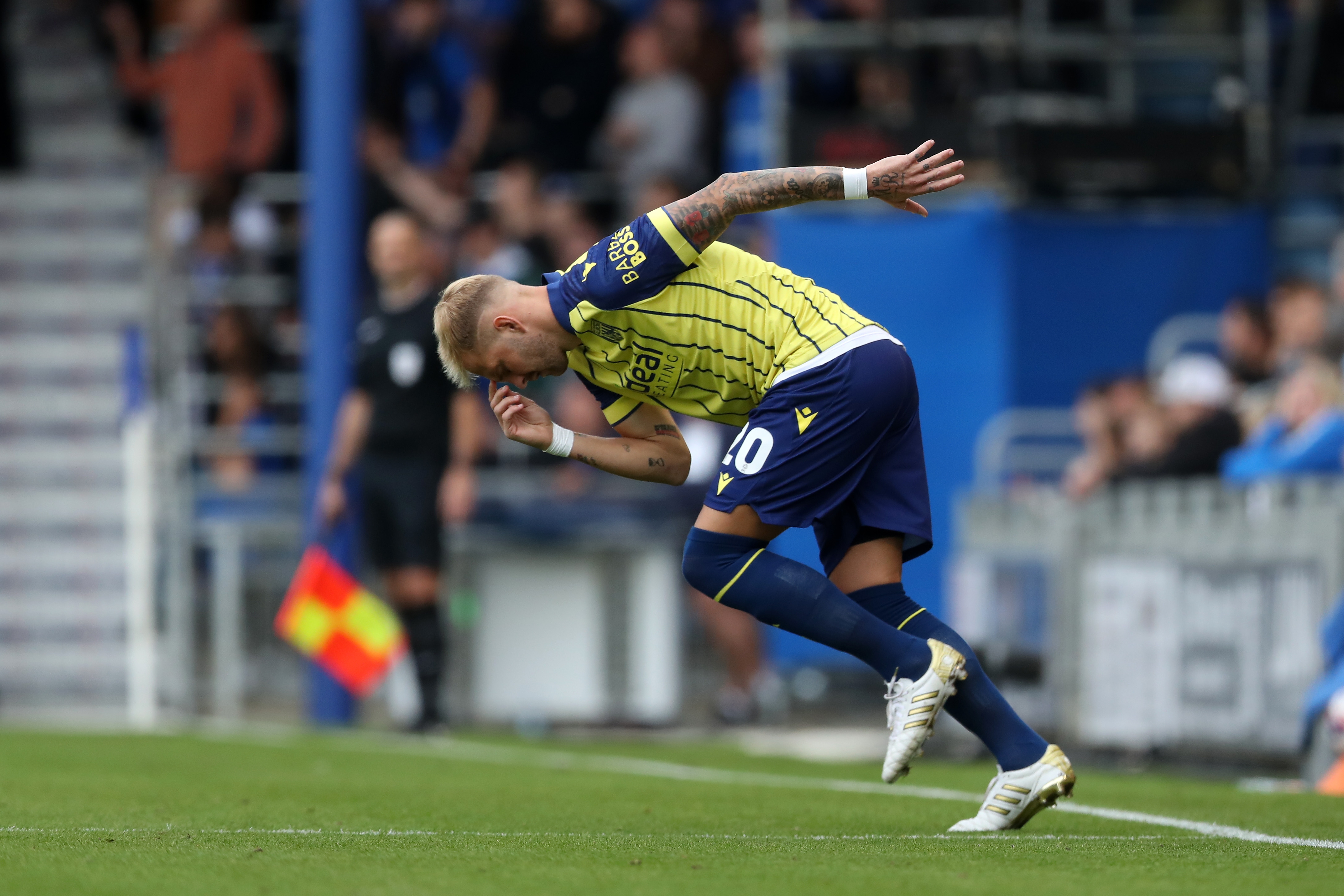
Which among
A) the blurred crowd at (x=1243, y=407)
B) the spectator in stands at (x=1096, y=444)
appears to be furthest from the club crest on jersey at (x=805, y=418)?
the spectator in stands at (x=1096, y=444)

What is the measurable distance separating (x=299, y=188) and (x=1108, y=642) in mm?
7111

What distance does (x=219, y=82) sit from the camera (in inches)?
556

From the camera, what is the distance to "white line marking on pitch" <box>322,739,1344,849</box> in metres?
4.95

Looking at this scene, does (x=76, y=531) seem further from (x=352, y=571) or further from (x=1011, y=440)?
(x=1011, y=440)

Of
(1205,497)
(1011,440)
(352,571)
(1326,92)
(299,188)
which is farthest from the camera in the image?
(299,188)

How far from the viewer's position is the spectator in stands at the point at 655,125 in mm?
13148

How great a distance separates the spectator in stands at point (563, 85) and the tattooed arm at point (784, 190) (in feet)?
29.0

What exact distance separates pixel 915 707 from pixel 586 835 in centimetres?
87

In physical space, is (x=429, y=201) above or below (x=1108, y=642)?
above

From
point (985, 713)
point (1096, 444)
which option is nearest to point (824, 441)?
point (985, 713)

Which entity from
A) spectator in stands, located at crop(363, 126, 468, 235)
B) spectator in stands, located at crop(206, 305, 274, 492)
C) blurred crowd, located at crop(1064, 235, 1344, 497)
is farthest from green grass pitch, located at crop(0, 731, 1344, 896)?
spectator in stands, located at crop(363, 126, 468, 235)

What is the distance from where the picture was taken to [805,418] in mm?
4840

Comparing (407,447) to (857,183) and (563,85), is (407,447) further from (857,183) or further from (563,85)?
(857,183)

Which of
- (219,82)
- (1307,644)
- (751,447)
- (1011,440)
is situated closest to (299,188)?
(219,82)
